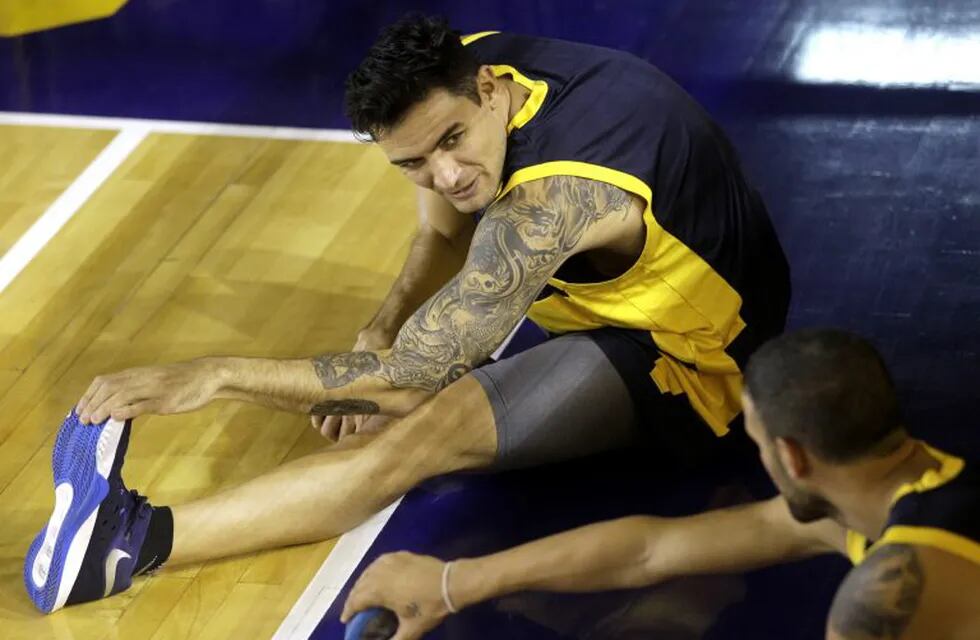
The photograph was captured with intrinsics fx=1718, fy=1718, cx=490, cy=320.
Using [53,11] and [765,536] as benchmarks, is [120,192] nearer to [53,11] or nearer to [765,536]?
[53,11]

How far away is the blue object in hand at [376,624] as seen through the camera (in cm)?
344

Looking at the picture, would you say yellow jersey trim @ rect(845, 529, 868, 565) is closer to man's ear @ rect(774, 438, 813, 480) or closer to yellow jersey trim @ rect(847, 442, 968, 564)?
yellow jersey trim @ rect(847, 442, 968, 564)

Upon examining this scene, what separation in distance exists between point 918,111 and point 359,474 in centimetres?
253

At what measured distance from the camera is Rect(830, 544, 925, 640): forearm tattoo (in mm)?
2551

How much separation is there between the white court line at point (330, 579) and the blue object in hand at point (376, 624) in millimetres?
161

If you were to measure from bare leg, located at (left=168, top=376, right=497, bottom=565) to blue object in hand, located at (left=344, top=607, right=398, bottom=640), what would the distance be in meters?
0.41

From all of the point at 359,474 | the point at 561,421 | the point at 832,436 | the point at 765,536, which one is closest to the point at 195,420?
the point at 359,474

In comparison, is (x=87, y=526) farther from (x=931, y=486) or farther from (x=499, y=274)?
(x=931, y=486)

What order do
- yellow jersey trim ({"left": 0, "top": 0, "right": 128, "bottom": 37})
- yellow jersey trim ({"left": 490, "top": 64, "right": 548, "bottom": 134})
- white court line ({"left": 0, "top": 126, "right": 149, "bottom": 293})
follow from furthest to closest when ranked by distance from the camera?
1. yellow jersey trim ({"left": 0, "top": 0, "right": 128, "bottom": 37})
2. white court line ({"left": 0, "top": 126, "right": 149, "bottom": 293})
3. yellow jersey trim ({"left": 490, "top": 64, "right": 548, "bottom": 134})

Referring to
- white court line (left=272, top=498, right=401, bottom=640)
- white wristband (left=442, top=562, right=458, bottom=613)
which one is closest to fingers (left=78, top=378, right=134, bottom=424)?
white court line (left=272, top=498, right=401, bottom=640)

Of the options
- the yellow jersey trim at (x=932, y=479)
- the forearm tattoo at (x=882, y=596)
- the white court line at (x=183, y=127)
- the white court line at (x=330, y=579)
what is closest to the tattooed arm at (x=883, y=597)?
the forearm tattoo at (x=882, y=596)

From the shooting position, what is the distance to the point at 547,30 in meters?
6.12

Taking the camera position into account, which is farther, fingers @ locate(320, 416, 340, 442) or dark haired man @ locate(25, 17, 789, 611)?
fingers @ locate(320, 416, 340, 442)

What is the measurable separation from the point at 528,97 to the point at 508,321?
1.66 ft
